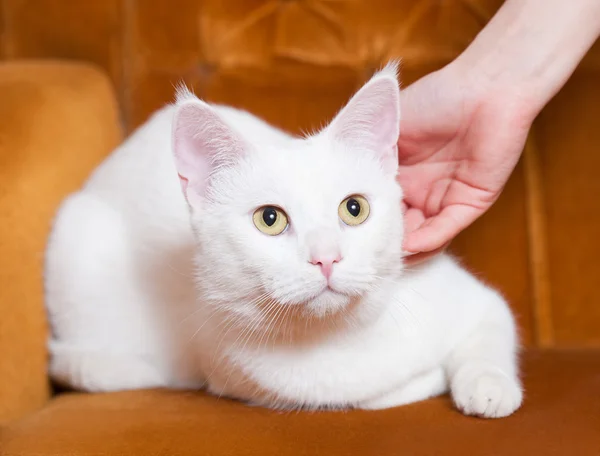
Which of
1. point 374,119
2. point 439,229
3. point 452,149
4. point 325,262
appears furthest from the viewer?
point 452,149

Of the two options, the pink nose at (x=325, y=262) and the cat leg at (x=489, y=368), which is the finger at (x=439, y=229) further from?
the pink nose at (x=325, y=262)

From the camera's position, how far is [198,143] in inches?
55.4

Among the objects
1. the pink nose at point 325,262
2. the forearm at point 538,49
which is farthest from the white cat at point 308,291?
the forearm at point 538,49

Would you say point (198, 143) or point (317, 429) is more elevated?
point (198, 143)

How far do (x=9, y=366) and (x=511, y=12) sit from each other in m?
1.29

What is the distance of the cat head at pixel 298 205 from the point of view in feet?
4.07

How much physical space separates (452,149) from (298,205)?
1.70 feet

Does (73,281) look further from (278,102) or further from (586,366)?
(586,366)

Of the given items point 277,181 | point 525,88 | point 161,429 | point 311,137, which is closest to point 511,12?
point 525,88

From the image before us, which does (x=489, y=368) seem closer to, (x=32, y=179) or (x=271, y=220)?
(x=271, y=220)

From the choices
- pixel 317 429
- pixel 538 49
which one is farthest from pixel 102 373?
pixel 538 49

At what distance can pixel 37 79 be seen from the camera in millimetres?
1969

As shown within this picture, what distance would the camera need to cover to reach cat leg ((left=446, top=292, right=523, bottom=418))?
1.33m

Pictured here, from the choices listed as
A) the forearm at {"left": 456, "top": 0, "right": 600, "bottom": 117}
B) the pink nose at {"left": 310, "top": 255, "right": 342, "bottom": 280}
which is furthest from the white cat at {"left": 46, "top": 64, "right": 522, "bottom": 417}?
the forearm at {"left": 456, "top": 0, "right": 600, "bottom": 117}
